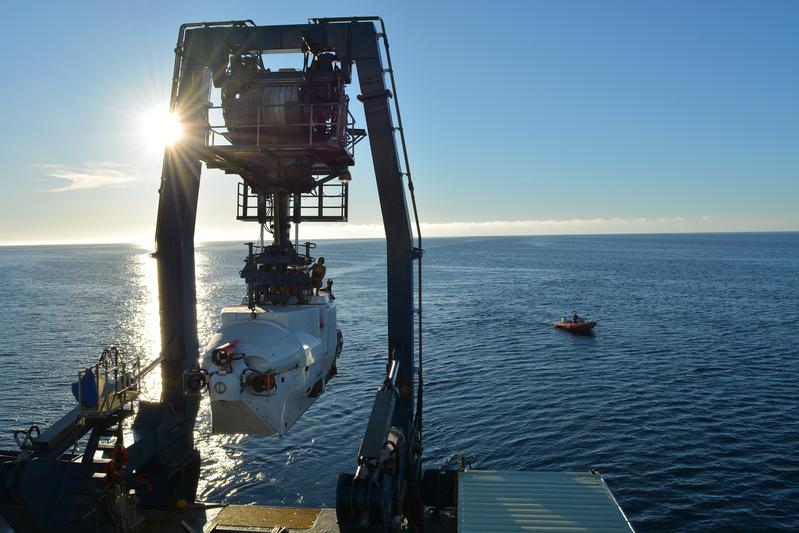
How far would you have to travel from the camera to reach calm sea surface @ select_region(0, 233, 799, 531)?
87.8 feet

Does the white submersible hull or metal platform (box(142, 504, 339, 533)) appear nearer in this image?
the white submersible hull

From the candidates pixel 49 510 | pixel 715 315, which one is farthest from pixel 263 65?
pixel 715 315

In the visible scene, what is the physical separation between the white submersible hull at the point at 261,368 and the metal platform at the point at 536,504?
202 inches

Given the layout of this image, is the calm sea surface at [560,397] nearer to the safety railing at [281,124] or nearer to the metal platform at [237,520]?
the metal platform at [237,520]

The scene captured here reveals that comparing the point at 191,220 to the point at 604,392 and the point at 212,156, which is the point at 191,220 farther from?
the point at 604,392

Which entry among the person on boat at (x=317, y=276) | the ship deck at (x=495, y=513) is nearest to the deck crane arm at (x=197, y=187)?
the ship deck at (x=495, y=513)

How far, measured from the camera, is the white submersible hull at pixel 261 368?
38.7 feet

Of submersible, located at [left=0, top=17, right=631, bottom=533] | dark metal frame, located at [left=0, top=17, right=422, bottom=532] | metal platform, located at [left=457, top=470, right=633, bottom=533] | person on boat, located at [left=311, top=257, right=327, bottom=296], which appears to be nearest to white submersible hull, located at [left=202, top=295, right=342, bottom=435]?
submersible, located at [left=0, top=17, right=631, bottom=533]

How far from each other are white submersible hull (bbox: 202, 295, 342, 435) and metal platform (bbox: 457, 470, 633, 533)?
16.8 ft

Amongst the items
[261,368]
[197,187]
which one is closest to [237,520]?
[261,368]

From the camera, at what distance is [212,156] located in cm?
1427

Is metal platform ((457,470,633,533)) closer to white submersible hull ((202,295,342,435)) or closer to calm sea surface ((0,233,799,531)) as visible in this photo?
white submersible hull ((202,295,342,435))

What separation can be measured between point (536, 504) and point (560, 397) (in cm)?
2633

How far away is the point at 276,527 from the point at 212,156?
1014cm
